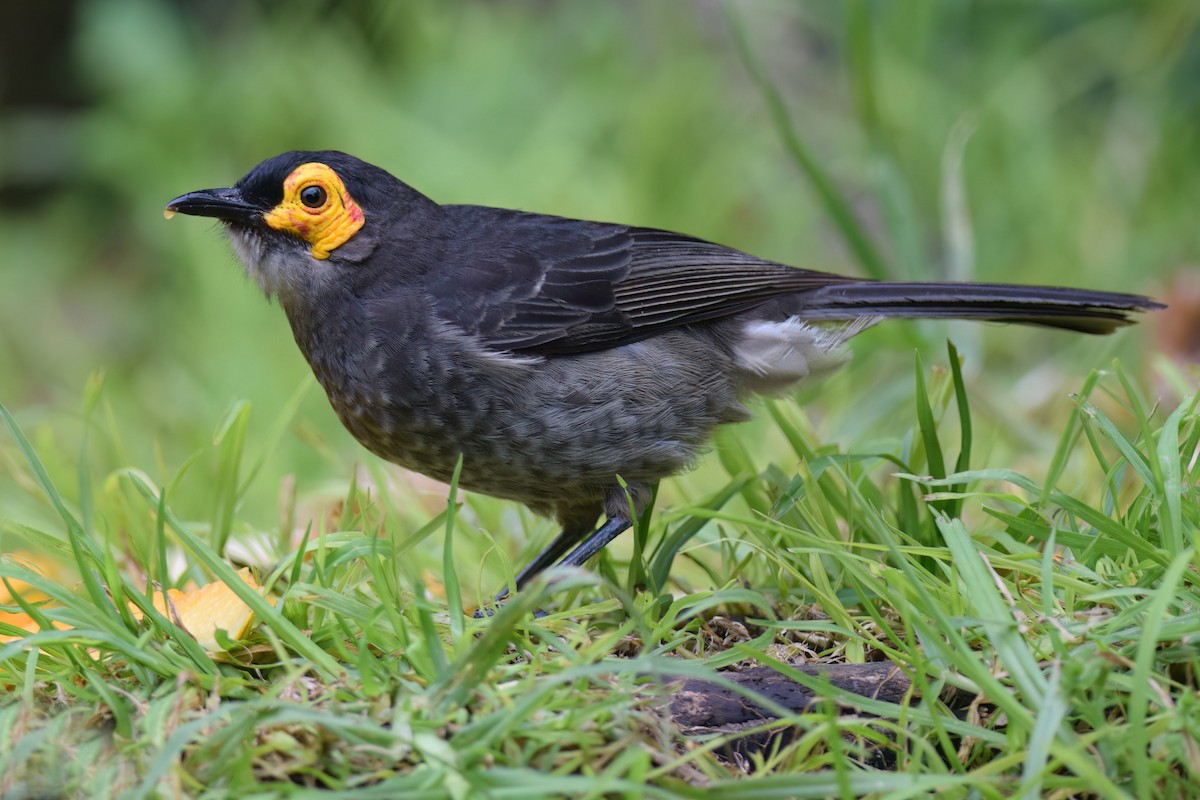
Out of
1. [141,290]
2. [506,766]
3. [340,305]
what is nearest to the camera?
[506,766]

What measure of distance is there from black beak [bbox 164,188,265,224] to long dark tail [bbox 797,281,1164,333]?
1.75m

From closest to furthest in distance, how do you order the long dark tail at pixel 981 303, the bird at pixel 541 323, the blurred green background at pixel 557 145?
the bird at pixel 541 323 → the long dark tail at pixel 981 303 → the blurred green background at pixel 557 145

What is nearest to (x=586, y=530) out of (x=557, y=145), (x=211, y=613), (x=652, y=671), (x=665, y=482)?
(x=665, y=482)

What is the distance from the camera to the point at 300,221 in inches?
139

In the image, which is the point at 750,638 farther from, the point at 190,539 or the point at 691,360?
the point at 190,539

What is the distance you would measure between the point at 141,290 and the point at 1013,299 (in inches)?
258

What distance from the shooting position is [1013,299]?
3541mm

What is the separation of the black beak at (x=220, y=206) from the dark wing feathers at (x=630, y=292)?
584 mm

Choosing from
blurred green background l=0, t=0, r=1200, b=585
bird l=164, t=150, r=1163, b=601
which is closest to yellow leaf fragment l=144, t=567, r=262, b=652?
bird l=164, t=150, r=1163, b=601

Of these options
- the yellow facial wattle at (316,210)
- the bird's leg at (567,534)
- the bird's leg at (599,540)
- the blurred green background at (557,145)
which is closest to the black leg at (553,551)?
the bird's leg at (567,534)

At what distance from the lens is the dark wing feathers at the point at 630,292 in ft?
11.5

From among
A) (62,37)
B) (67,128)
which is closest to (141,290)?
(67,128)

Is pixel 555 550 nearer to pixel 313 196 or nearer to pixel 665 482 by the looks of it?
pixel 665 482

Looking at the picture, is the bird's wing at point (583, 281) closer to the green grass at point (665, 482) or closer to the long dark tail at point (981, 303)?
the long dark tail at point (981, 303)
